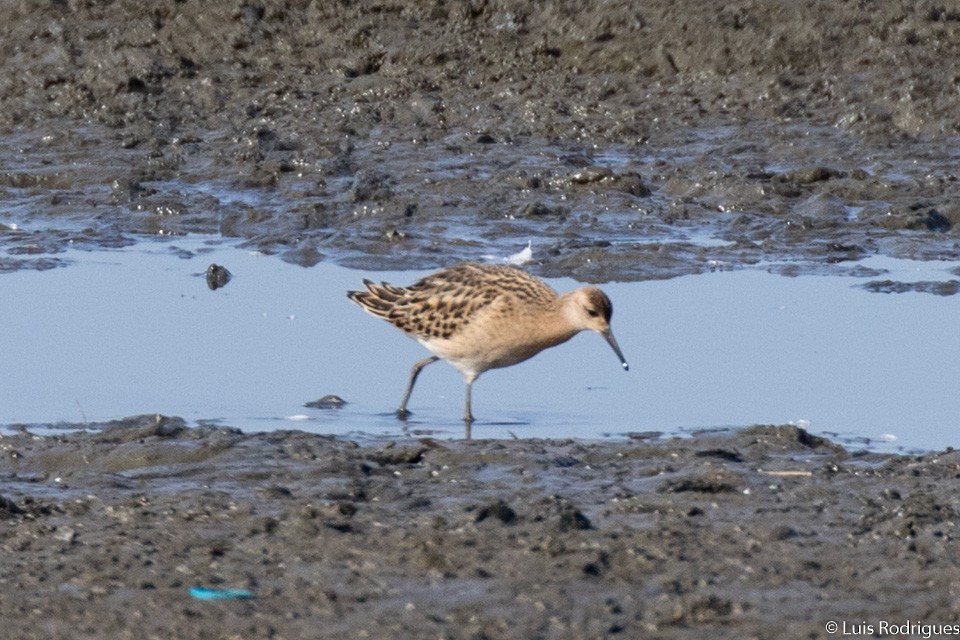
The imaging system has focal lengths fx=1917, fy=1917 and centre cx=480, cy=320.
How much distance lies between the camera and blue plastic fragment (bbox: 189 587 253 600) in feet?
19.8

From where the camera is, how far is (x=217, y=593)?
Result: 606 cm

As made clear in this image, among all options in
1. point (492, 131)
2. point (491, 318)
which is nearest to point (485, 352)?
point (491, 318)

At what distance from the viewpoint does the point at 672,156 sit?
1417cm

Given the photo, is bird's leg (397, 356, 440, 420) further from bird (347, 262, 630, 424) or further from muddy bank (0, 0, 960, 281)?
muddy bank (0, 0, 960, 281)

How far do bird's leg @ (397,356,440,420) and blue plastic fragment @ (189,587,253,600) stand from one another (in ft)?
10.5

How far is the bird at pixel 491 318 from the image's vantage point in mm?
9523

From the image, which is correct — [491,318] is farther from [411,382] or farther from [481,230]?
[481,230]

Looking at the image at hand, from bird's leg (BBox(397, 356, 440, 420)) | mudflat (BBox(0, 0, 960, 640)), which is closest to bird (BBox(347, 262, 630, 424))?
bird's leg (BBox(397, 356, 440, 420))

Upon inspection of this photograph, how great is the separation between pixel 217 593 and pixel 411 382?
3.78m

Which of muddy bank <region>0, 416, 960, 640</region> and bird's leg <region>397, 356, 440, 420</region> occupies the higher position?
bird's leg <region>397, 356, 440, 420</region>

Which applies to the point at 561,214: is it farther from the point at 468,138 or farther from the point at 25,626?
the point at 25,626

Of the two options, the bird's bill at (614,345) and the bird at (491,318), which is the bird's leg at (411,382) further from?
the bird's bill at (614,345)

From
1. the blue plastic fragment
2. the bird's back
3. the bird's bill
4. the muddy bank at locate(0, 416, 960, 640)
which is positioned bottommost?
the blue plastic fragment

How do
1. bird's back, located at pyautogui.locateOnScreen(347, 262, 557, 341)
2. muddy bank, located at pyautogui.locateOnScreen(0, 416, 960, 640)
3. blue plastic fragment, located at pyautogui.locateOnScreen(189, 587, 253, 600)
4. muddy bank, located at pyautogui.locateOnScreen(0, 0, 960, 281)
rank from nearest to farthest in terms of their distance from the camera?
muddy bank, located at pyautogui.locateOnScreen(0, 416, 960, 640) < blue plastic fragment, located at pyautogui.locateOnScreen(189, 587, 253, 600) < bird's back, located at pyautogui.locateOnScreen(347, 262, 557, 341) < muddy bank, located at pyautogui.locateOnScreen(0, 0, 960, 281)
